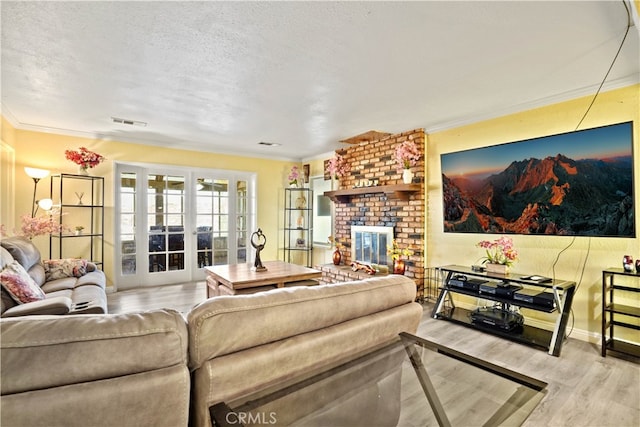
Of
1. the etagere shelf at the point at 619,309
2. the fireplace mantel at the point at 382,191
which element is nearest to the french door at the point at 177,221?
the fireplace mantel at the point at 382,191

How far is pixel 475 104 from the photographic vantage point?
3309 mm

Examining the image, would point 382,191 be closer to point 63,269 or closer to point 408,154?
point 408,154

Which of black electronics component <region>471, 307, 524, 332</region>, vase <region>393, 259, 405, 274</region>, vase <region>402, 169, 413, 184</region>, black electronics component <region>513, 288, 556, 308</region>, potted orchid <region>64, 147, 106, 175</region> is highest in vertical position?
potted orchid <region>64, 147, 106, 175</region>

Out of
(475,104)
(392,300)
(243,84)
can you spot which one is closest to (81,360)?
(392,300)

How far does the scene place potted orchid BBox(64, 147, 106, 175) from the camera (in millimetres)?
4137

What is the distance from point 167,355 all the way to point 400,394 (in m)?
1.14

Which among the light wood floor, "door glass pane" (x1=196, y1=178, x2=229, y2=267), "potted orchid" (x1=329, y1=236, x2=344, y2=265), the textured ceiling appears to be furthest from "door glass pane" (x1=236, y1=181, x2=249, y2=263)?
the light wood floor

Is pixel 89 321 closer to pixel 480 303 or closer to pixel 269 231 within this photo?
pixel 480 303

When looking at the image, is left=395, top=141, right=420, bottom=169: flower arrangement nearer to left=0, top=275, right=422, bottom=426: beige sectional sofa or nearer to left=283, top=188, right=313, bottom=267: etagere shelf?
left=283, top=188, right=313, bottom=267: etagere shelf

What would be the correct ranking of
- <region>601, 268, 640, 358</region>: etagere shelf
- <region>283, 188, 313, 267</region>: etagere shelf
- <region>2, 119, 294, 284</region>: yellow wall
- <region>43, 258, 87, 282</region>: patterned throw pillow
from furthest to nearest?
<region>283, 188, 313, 267</region>: etagere shelf, <region>2, 119, 294, 284</region>: yellow wall, <region>43, 258, 87, 282</region>: patterned throw pillow, <region>601, 268, 640, 358</region>: etagere shelf

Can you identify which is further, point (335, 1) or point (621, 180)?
point (621, 180)

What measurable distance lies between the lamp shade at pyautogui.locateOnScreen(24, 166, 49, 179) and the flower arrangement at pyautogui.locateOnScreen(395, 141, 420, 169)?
4.62 metres

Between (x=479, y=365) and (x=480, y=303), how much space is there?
278 cm

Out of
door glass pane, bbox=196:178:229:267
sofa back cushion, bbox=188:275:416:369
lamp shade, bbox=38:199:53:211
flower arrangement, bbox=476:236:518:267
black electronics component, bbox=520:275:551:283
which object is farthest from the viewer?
door glass pane, bbox=196:178:229:267
